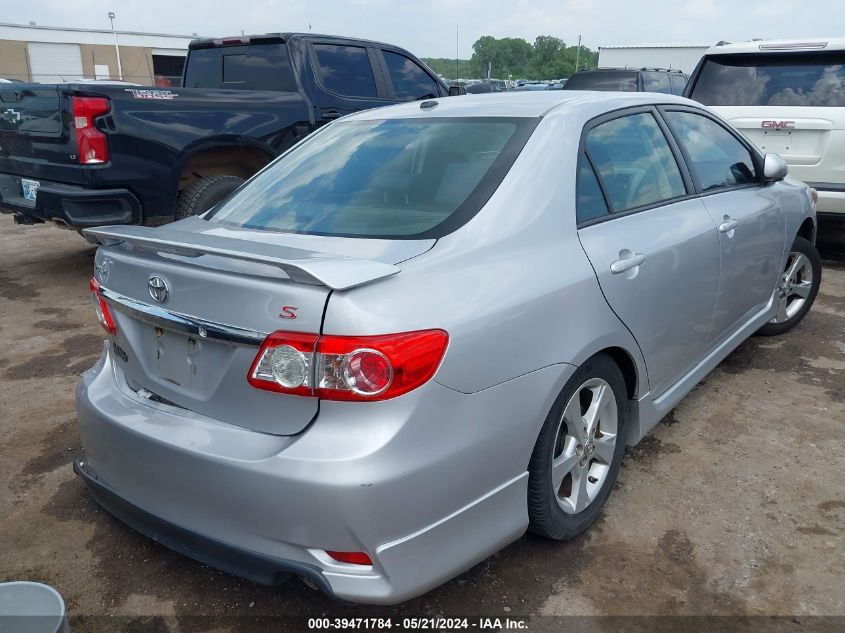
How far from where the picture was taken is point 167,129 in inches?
206

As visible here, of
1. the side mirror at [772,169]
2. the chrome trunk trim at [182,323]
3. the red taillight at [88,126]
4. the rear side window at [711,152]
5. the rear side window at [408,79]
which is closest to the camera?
the chrome trunk trim at [182,323]

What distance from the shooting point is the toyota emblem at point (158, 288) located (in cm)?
203

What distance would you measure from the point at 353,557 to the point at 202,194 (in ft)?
14.1

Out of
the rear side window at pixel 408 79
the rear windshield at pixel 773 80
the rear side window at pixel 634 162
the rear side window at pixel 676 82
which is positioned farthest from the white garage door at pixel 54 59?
the rear side window at pixel 634 162

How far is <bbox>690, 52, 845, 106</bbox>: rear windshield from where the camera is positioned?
5.91 meters

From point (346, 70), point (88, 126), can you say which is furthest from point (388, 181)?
point (346, 70)

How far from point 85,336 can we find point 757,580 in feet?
13.8

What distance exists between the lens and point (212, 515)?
Result: 1932 mm

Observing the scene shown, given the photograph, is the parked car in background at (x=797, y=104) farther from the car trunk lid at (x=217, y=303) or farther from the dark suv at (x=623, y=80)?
the dark suv at (x=623, y=80)

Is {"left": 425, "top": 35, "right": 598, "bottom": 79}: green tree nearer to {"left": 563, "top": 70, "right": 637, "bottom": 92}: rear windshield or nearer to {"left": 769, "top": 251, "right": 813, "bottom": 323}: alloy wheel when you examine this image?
{"left": 563, "top": 70, "right": 637, "bottom": 92}: rear windshield

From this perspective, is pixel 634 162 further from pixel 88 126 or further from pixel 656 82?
pixel 656 82

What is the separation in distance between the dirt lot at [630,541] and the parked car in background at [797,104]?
2686 millimetres

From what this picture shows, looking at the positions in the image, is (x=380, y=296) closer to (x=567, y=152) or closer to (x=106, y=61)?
(x=567, y=152)

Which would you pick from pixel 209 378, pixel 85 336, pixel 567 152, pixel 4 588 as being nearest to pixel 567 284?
pixel 567 152
